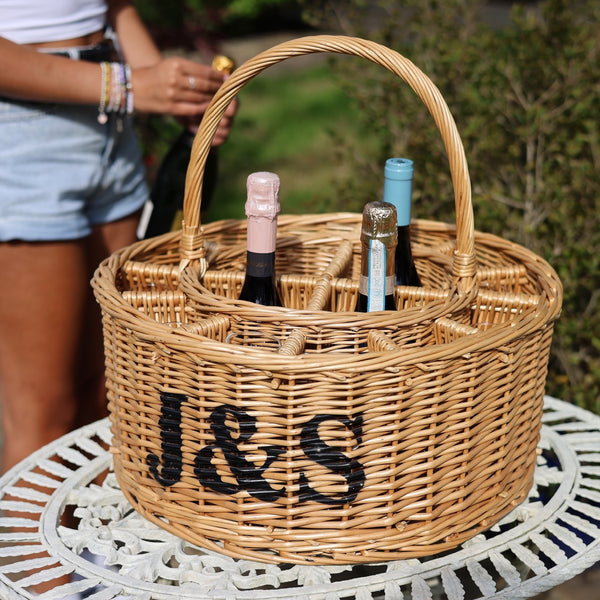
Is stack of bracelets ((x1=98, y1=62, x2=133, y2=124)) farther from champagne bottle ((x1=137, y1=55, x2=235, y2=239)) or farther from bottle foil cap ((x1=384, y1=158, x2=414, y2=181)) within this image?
bottle foil cap ((x1=384, y1=158, x2=414, y2=181))

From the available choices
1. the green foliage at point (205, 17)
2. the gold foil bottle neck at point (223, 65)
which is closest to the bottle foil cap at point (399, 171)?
the gold foil bottle neck at point (223, 65)

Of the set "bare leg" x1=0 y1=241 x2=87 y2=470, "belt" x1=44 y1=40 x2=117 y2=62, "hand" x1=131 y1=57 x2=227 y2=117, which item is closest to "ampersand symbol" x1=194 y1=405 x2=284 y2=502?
"bare leg" x1=0 y1=241 x2=87 y2=470

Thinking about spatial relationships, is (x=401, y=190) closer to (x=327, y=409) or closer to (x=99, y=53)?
(x=327, y=409)

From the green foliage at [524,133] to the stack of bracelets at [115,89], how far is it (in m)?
0.90

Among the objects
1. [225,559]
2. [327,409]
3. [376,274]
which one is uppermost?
[376,274]

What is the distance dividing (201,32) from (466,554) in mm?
2648

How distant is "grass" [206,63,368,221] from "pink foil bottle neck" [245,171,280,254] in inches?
102

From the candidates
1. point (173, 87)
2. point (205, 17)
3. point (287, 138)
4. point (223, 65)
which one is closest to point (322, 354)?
point (173, 87)

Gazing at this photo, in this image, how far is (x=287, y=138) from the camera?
5.13 m

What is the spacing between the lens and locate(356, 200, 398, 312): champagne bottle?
111cm

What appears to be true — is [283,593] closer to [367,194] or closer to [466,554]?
[466,554]

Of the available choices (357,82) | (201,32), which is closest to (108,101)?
(357,82)

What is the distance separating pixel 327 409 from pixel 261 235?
0.96 ft

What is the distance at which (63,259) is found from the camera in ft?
4.85
